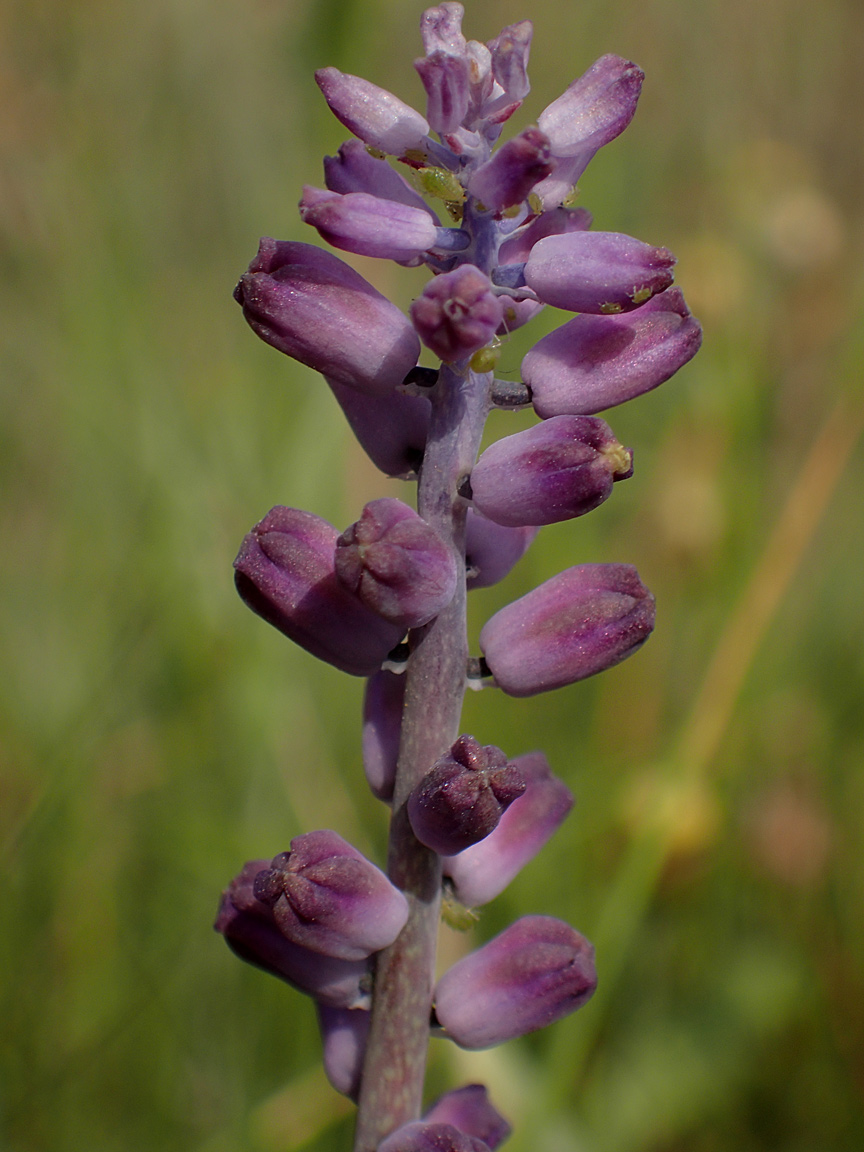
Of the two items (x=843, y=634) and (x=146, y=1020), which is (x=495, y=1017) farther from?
(x=843, y=634)

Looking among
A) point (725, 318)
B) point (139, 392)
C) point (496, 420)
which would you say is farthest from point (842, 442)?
point (139, 392)

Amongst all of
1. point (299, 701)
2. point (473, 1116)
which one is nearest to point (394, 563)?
point (473, 1116)

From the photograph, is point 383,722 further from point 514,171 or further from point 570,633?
point 514,171

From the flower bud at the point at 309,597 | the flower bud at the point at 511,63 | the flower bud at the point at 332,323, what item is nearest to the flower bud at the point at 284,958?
the flower bud at the point at 309,597

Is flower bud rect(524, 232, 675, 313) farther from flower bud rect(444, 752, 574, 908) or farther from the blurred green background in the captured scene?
the blurred green background

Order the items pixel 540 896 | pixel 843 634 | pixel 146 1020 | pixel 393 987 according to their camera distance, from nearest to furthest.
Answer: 1. pixel 393 987
2. pixel 146 1020
3. pixel 540 896
4. pixel 843 634

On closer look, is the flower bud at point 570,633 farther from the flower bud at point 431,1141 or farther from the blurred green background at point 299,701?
the blurred green background at point 299,701
